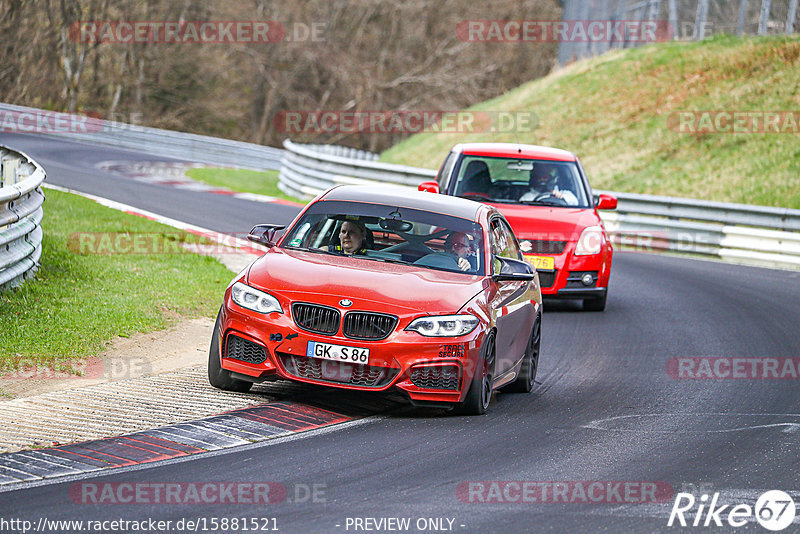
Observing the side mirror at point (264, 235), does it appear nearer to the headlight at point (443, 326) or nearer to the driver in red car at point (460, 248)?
the driver in red car at point (460, 248)

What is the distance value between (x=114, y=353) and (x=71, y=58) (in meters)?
44.6

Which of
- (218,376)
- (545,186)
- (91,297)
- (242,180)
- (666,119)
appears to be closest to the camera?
(218,376)

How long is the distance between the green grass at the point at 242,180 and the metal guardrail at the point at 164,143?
14.6ft

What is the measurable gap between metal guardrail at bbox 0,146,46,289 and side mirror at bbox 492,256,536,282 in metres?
4.45

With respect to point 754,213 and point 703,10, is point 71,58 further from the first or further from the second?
point 754,213

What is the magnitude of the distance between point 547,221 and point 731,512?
301 inches

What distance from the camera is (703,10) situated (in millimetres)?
34219

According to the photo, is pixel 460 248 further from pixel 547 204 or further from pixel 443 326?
pixel 547 204

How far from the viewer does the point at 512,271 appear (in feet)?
28.9

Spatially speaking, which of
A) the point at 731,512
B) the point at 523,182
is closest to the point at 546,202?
the point at 523,182

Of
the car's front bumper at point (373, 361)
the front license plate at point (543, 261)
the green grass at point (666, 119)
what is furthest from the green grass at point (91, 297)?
the green grass at point (666, 119)

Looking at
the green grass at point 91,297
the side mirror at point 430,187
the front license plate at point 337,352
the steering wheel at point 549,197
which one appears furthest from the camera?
the steering wheel at point 549,197

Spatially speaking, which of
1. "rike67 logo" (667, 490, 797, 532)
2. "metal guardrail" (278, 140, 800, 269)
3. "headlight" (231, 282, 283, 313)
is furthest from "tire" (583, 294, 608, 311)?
"metal guardrail" (278, 140, 800, 269)

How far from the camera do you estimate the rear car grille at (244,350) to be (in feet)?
25.5
